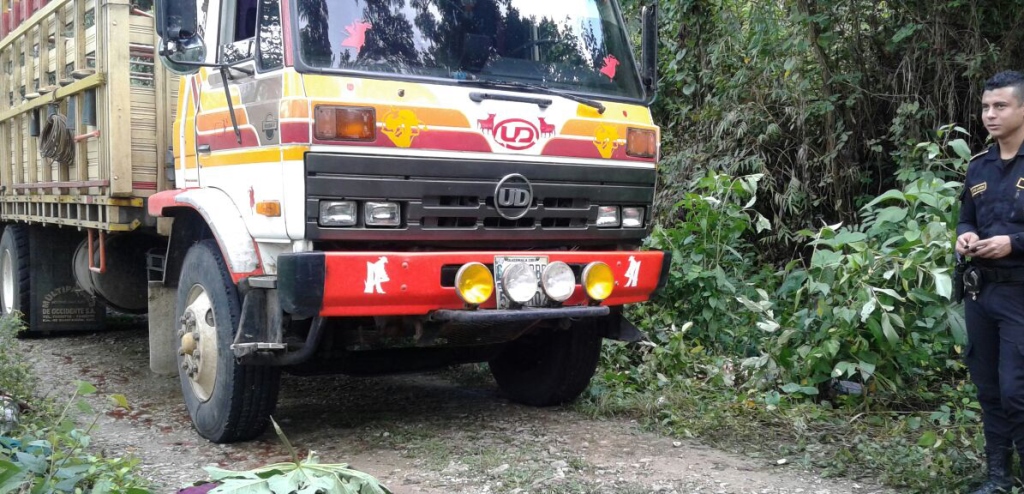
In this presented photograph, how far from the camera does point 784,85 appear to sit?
7.71 meters

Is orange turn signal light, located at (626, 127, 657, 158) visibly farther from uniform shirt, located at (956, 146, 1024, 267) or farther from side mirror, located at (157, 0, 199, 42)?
side mirror, located at (157, 0, 199, 42)

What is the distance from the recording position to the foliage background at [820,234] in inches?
188

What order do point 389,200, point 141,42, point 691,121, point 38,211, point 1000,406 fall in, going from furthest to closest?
1. point 691,121
2. point 38,211
3. point 141,42
4. point 389,200
5. point 1000,406

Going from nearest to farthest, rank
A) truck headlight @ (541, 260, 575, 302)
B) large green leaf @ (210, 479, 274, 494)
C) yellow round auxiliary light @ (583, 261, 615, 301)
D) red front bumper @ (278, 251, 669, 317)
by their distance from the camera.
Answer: large green leaf @ (210, 479, 274, 494), red front bumper @ (278, 251, 669, 317), truck headlight @ (541, 260, 575, 302), yellow round auxiliary light @ (583, 261, 615, 301)

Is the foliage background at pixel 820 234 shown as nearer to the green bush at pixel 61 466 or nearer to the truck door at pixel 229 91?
the truck door at pixel 229 91

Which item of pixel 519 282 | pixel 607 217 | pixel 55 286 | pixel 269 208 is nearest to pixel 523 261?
pixel 519 282

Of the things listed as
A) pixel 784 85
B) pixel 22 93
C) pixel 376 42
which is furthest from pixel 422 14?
pixel 22 93

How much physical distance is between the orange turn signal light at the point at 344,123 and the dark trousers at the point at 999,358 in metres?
2.50

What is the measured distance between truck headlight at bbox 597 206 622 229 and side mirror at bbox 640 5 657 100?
0.67 metres

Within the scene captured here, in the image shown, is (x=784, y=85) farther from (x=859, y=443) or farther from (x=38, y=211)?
(x=38, y=211)

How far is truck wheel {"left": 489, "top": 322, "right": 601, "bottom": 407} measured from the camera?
17.7 feet

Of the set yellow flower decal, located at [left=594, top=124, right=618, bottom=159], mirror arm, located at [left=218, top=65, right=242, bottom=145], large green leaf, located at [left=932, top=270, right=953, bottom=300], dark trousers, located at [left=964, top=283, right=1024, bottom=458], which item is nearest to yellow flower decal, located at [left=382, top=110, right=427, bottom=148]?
mirror arm, located at [left=218, top=65, right=242, bottom=145]

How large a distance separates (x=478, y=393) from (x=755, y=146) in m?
3.31

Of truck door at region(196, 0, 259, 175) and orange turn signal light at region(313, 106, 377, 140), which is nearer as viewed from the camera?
orange turn signal light at region(313, 106, 377, 140)
